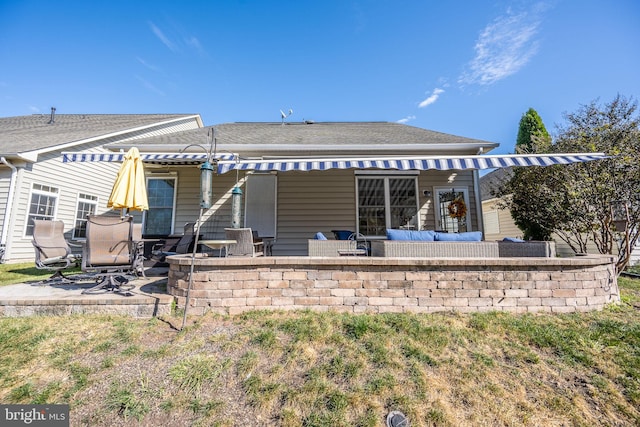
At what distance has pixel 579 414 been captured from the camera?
2.46 meters

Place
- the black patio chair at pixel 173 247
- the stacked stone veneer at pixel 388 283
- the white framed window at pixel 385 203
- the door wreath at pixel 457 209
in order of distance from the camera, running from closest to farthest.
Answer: the stacked stone veneer at pixel 388 283
the black patio chair at pixel 173 247
the door wreath at pixel 457 209
the white framed window at pixel 385 203

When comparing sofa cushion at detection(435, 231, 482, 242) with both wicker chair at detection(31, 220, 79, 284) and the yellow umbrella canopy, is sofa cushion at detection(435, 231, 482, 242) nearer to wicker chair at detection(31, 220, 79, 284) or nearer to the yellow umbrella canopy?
the yellow umbrella canopy

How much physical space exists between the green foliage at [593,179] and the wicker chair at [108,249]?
10.2 metres

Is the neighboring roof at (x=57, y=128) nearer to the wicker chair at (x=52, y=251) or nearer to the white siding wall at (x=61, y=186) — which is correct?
the white siding wall at (x=61, y=186)

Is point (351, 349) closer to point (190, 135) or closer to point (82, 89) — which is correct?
point (190, 135)

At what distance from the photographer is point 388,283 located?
166 inches

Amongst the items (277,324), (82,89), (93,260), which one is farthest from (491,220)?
(82,89)

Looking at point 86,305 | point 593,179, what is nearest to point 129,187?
point 86,305

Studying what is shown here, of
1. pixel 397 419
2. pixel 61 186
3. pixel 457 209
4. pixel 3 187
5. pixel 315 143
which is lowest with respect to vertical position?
pixel 397 419

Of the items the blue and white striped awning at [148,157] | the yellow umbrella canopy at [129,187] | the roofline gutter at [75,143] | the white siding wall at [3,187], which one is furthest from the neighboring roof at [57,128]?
the yellow umbrella canopy at [129,187]

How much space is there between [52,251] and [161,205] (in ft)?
11.6

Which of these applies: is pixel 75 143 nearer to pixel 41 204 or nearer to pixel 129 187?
pixel 41 204

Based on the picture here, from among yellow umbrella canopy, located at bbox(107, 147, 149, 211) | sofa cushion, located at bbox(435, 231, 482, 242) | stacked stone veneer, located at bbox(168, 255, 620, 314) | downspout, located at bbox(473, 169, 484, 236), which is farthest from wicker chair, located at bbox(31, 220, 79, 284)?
downspout, located at bbox(473, 169, 484, 236)

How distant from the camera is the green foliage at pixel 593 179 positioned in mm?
6438
